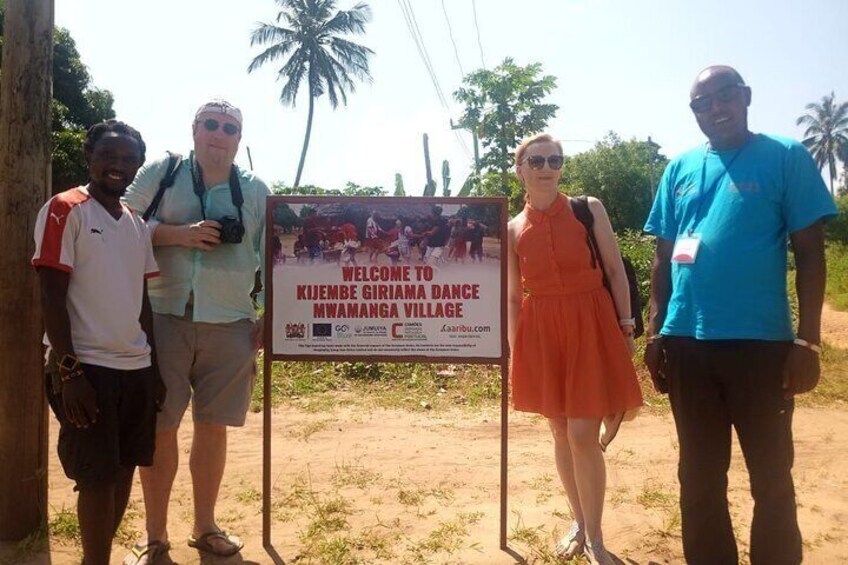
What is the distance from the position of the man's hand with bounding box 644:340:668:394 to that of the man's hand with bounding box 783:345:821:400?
0.47 m

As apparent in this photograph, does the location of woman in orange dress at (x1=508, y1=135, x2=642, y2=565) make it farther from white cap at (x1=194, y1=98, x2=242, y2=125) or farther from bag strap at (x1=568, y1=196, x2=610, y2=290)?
white cap at (x1=194, y1=98, x2=242, y2=125)

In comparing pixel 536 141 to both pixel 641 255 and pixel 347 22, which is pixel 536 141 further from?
pixel 347 22

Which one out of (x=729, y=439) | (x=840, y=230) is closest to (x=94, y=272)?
(x=729, y=439)

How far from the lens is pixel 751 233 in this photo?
231 cm

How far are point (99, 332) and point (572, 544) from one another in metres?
2.24

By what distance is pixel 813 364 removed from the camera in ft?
7.32

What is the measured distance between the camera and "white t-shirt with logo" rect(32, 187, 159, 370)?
234 cm

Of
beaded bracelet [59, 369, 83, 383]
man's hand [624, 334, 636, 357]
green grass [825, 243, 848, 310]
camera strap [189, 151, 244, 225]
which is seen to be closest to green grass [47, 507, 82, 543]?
beaded bracelet [59, 369, 83, 383]

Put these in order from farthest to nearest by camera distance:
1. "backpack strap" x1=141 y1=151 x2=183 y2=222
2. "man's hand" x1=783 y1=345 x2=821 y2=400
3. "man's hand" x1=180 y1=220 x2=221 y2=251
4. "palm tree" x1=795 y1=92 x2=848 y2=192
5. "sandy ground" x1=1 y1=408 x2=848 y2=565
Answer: "palm tree" x1=795 y1=92 x2=848 y2=192 < "sandy ground" x1=1 y1=408 x2=848 y2=565 < "backpack strap" x1=141 y1=151 x2=183 y2=222 < "man's hand" x1=180 y1=220 x2=221 y2=251 < "man's hand" x1=783 y1=345 x2=821 y2=400

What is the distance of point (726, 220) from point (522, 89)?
962cm

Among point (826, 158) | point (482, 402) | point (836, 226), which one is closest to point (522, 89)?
point (482, 402)

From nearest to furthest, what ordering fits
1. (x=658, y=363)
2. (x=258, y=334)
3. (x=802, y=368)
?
(x=802, y=368) < (x=658, y=363) < (x=258, y=334)

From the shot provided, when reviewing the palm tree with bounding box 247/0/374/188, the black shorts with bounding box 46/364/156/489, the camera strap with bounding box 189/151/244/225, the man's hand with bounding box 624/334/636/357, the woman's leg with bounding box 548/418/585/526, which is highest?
the palm tree with bounding box 247/0/374/188

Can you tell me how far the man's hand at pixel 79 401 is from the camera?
229cm
